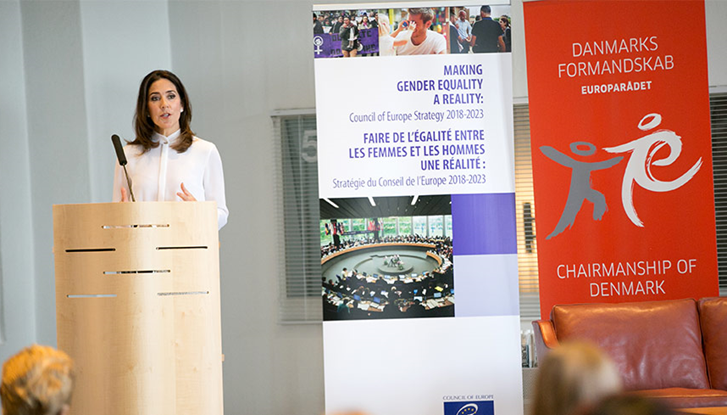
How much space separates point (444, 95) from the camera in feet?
13.9

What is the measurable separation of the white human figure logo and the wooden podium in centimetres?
285

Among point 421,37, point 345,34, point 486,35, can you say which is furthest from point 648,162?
point 345,34

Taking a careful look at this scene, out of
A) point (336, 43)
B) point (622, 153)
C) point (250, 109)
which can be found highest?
point (336, 43)

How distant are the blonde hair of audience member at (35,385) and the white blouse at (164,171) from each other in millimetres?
1842

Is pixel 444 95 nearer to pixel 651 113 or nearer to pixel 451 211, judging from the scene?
pixel 451 211

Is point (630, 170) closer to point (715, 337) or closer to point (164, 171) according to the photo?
point (715, 337)

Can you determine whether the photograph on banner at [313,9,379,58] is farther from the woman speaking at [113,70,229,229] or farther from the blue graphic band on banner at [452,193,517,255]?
the woman speaking at [113,70,229,229]

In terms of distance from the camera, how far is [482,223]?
422 centimetres

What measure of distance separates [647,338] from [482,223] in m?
1.07

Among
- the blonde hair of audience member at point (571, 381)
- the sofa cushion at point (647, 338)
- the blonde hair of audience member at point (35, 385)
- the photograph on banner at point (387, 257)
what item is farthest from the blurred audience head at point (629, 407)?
the photograph on banner at point (387, 257)

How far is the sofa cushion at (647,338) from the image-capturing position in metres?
3.91

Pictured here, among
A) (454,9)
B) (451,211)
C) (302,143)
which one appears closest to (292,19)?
(302,143)

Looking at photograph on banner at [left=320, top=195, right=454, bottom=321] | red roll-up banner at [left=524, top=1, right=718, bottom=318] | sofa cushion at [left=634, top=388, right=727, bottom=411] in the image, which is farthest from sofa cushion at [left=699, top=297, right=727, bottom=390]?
photograph on banner at [left=320, top=195, right=454, bottom=321]

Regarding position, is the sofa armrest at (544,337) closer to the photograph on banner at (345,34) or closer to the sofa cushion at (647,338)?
the sofa cushion at (647,338)
